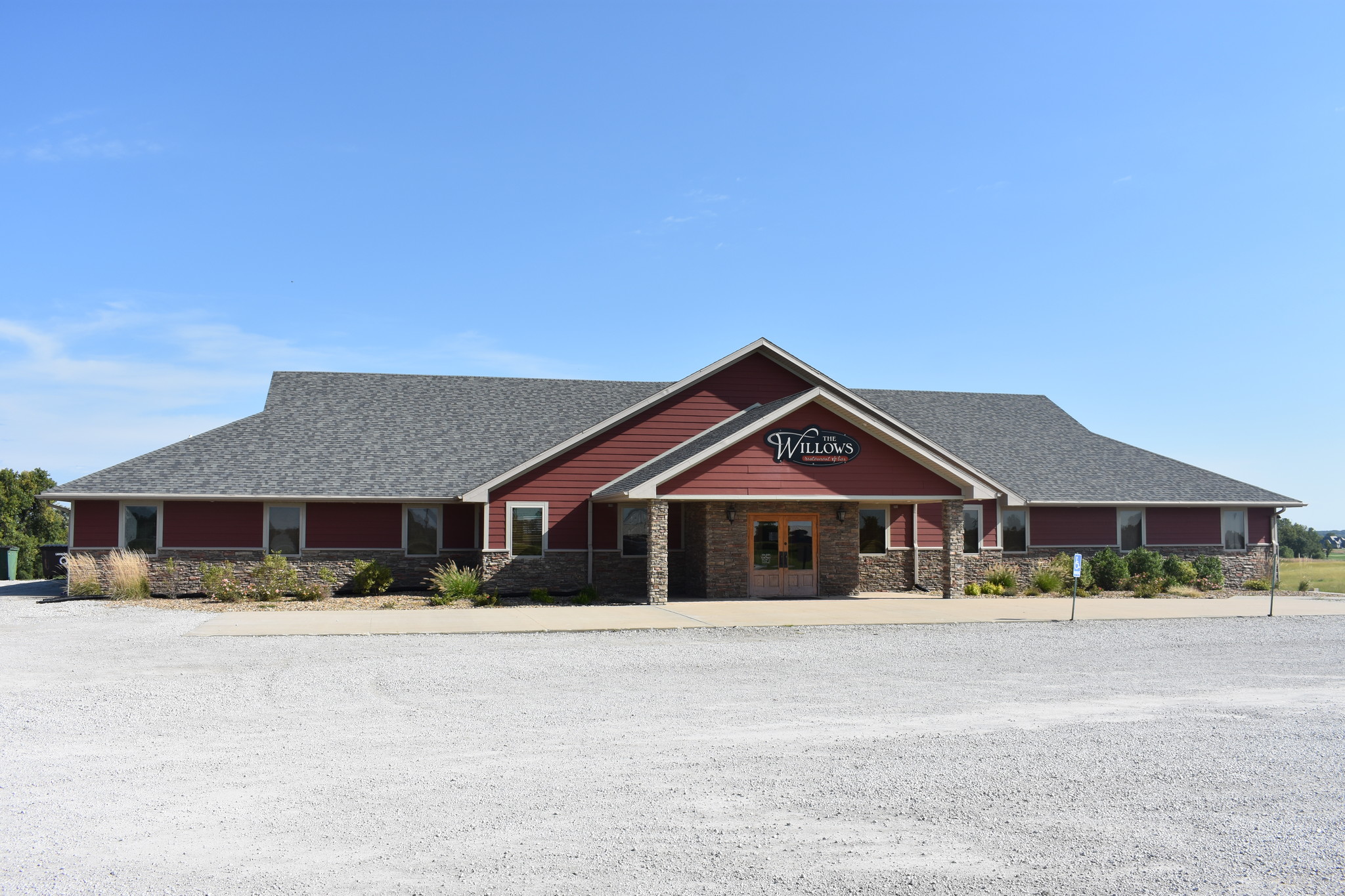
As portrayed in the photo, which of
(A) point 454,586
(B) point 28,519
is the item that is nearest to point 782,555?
(A) point 454,586

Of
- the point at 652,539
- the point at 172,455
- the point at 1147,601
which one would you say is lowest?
the point at 1147,601

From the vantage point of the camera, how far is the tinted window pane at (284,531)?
25.9 metres

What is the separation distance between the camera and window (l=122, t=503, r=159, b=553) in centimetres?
2530

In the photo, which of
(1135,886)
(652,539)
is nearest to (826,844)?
(1135,886)

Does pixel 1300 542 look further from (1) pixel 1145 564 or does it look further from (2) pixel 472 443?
(2) pixel 472 443

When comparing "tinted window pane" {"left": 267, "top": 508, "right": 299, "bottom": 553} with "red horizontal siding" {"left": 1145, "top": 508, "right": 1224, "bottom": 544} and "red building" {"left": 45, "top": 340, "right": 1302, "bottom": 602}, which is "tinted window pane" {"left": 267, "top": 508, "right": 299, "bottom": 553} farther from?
"red horizontal siding" {"left": 1145, "top": 508, "right": 1224, "bottom": 544}

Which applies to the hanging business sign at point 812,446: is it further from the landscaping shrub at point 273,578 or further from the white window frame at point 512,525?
the landscaping shrub at point 273,578

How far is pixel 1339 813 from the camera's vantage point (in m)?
7.19

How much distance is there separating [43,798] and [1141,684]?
12.2 meters

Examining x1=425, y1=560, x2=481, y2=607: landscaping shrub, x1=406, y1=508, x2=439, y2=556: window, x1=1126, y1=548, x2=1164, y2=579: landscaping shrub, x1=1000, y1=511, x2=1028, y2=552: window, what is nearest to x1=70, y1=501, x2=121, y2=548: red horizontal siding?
x1=406, y1=508, x2=439, y2=556: window

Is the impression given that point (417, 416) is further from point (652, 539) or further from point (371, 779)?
point (371, 779)

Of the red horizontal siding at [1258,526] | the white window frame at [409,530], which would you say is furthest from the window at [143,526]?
the red horizontal siding at [1258,526]

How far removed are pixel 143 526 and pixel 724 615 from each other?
1560 cm

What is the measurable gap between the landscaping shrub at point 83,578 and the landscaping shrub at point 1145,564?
28405 millimetres
